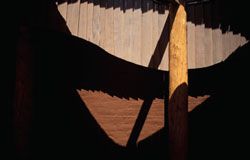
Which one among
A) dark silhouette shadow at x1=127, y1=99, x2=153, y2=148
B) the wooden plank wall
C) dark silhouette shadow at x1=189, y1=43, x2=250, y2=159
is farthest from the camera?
dark silhouette shadow at x1=127, y1=99, x2=153, y2=148

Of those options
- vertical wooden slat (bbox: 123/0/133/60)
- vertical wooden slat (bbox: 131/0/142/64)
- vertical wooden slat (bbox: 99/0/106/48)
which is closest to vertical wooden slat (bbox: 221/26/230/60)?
vertical wooden slat (bbox: 131/0/142/64)

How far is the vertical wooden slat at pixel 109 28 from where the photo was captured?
5094 mm

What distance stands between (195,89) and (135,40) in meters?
1.85

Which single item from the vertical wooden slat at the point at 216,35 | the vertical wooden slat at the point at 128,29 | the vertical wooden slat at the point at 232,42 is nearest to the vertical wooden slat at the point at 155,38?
the vertical wooden slat at the point at 128,29

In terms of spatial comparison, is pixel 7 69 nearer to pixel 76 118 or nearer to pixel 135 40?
pixel 76 118

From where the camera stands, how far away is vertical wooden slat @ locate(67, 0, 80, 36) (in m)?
4.76

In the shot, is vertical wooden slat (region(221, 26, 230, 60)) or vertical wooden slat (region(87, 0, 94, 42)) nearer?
vertical wooden slat (region(87, 0, 94, 42))

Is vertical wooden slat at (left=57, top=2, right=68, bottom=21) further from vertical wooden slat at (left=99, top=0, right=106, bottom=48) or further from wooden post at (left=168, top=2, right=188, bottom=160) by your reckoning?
wooden post at (left=168, top=2, right=188, bottom=160)

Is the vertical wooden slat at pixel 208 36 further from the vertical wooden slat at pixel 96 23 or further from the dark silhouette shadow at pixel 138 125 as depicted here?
the vertical wooden slat at pixel 96 23

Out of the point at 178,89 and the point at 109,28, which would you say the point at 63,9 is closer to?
the point at 109,28

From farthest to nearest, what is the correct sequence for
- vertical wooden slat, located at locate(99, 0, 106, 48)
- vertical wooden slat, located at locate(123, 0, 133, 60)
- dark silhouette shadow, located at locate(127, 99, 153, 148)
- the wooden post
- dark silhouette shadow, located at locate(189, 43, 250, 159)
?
dark silhouette shadow, located at locate(127, 99, 153, 148) < dark silhouette shadow, located at locate(189, 43, 250, 159) < vertical wooden slat, located at locate(123, 0, 133, 60) < vertical wooden slat, located at locate(99, 0, 106, 48) < the wooden post

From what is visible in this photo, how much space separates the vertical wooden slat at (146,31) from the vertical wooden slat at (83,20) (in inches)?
42.7

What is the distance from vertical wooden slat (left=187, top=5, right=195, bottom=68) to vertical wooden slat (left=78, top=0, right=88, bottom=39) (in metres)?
1.83

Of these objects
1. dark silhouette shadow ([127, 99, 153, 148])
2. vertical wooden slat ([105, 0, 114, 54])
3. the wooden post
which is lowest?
dark silhouette shadow ([127, 99, 153, 148])
